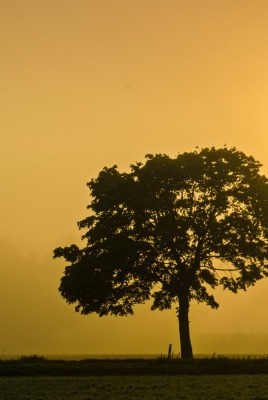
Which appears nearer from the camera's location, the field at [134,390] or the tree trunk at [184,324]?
the field at [134,390]

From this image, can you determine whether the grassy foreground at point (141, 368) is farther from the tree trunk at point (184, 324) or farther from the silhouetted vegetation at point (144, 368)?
the tree trunk at point (184, 324)

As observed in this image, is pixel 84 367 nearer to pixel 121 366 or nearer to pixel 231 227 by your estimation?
pixel 121 366

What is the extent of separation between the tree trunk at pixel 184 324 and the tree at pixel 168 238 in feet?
0.32

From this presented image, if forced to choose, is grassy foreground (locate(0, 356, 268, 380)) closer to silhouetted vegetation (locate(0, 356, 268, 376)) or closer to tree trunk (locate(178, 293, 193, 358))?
silhouetted vegetation (locate(0, 356, 268, 376))

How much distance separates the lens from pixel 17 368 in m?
39.8

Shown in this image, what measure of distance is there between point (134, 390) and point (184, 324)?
30633mm

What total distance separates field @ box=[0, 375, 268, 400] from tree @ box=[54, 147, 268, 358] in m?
24.1

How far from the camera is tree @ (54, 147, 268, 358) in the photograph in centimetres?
5544

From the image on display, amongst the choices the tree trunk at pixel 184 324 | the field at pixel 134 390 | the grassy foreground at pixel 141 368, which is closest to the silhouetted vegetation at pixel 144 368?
the grassy foreground at pixel 141 368

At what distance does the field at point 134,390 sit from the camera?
76.6 feet

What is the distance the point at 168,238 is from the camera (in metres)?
54.6

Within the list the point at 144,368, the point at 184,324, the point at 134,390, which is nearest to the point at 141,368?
the point at 144,368

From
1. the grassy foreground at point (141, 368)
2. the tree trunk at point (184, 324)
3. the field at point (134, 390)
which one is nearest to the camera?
the field at point (134, 390)

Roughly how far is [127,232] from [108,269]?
4222mm
